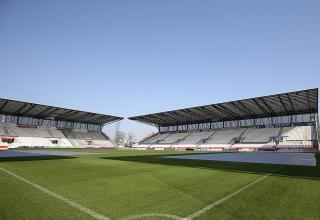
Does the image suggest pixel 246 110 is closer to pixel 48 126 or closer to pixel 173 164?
pixel 173 164

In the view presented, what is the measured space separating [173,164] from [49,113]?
68.7 m

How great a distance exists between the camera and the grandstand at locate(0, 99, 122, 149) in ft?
216

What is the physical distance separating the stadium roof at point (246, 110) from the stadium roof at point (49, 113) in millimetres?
13903

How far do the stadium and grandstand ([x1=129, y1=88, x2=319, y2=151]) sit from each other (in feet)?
0.95

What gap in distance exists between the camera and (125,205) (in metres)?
5.92

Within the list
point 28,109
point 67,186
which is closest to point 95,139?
point 28,109

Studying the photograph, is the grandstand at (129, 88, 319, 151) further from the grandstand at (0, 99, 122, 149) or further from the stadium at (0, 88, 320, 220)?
the grandstand at (0, 99, 122, 149)

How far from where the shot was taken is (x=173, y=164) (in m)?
18.8

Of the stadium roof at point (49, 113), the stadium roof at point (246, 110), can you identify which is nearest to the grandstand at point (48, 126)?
the stadium roof at point (49, 113)

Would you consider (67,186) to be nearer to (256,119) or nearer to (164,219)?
(164,219)

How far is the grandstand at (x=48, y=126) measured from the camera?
65.9m

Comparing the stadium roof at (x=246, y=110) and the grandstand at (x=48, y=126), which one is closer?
the stadium roof at (x=246, y=110)

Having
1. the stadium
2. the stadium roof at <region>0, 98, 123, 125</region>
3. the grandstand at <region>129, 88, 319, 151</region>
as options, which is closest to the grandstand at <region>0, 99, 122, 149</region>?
the stadium roof at <region>0, 98, 123, 125</region>

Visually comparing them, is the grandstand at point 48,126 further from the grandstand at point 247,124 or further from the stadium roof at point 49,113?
the grandstand at point 247,124
